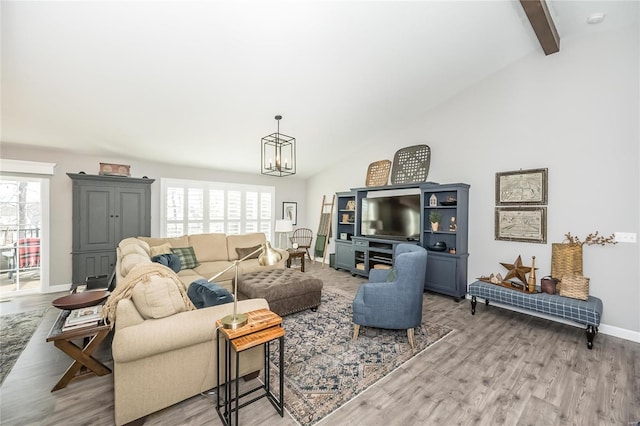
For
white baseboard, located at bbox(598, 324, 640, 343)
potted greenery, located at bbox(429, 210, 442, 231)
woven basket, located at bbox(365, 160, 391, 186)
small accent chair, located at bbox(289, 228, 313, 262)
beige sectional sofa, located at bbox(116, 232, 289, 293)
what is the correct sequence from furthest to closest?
small accent chair, located at bbox(289, 228, 313, 262), woven basket, located at bbox(365, 160, 391, 186), potted greenery, located at bbox(429, 210, 442, 231), beige sectional sofa, located at bbox(116, 232, 289, 293), white baseboard, located at bbox(598, 324, 640, 343)

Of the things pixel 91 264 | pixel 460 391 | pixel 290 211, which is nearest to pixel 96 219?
pixel 91 264

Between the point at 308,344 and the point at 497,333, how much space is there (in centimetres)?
221

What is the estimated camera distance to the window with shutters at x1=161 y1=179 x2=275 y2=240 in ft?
18.7

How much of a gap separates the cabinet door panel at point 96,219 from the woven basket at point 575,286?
6.74m

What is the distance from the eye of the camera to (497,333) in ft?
10.2

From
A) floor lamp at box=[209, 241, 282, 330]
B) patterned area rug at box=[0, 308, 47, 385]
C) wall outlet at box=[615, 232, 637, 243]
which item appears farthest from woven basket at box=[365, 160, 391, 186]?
patterned area rug at box=[0, 308, 47, 385]

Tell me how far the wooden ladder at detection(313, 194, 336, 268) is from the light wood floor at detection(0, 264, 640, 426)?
4.23 meters

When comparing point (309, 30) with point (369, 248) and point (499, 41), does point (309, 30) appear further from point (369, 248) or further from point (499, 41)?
point (369, 248)

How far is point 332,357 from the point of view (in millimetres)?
2525

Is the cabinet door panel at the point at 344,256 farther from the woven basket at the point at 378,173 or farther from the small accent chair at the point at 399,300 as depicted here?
the small accent chair at the point at 399,300

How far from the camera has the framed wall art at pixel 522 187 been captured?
3.63 m

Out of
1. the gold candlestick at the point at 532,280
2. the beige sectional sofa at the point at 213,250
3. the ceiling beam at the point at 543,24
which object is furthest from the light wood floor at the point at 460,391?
the ceiling beam at the point at 543,24

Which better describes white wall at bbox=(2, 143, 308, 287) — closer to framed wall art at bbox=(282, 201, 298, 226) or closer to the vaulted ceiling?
the vaulted ceiling

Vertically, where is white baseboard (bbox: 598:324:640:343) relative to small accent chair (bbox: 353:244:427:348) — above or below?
below
